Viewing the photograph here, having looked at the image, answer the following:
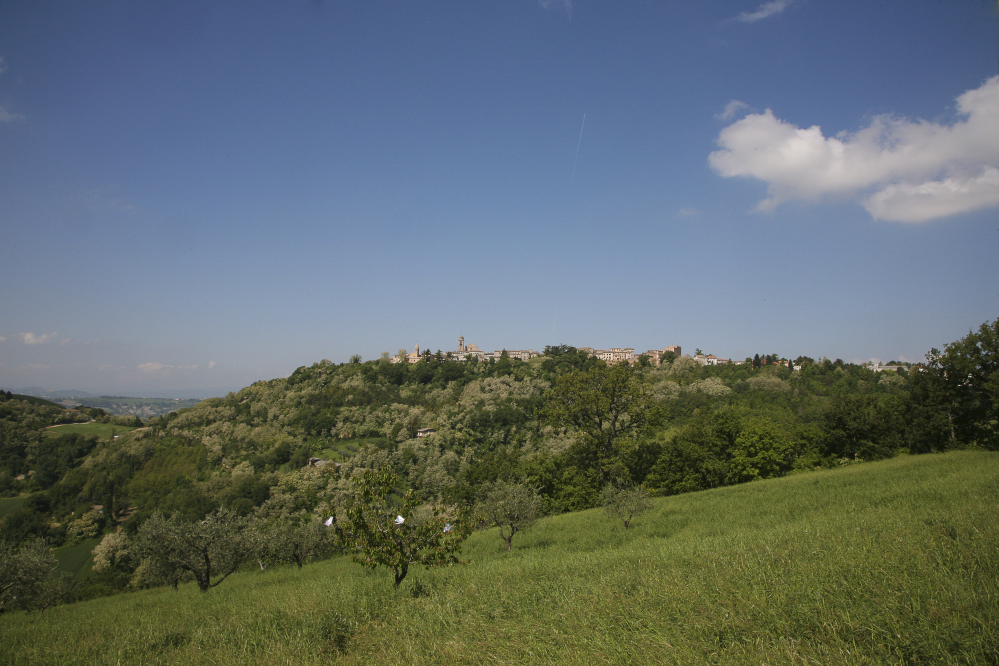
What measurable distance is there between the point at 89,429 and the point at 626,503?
155 m

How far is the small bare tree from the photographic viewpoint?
22.8 m

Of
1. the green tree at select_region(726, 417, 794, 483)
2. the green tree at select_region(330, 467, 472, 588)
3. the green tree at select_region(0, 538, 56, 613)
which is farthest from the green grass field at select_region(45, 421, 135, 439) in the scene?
the green tree at select_region(330, 467, 472, 588)

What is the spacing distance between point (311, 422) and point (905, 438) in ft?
376

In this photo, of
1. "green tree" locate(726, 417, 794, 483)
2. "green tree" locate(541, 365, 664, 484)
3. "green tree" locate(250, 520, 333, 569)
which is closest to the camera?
"green tree" locate(250, 520, 333, 569)

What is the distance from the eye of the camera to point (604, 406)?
36938mm

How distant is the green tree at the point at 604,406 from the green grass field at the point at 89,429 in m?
135

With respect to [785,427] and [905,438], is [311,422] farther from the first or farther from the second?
[905,438]

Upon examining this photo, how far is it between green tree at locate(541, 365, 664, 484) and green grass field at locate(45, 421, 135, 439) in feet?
444

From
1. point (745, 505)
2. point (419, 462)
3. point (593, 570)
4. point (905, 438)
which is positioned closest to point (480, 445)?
point (419, 462)

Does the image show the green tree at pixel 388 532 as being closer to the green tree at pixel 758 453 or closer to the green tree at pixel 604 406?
the green tree at pixel 604 406

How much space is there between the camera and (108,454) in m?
102

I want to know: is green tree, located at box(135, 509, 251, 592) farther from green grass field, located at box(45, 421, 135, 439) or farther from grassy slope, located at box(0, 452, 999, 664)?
green grass field, located at box(45, 421, 135, 439)

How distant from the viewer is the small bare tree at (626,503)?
2284 centimetres

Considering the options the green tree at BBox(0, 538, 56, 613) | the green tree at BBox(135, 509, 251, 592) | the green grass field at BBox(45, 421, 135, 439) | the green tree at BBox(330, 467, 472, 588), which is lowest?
the green grass field at BBox(45, 421, 135, 439)
